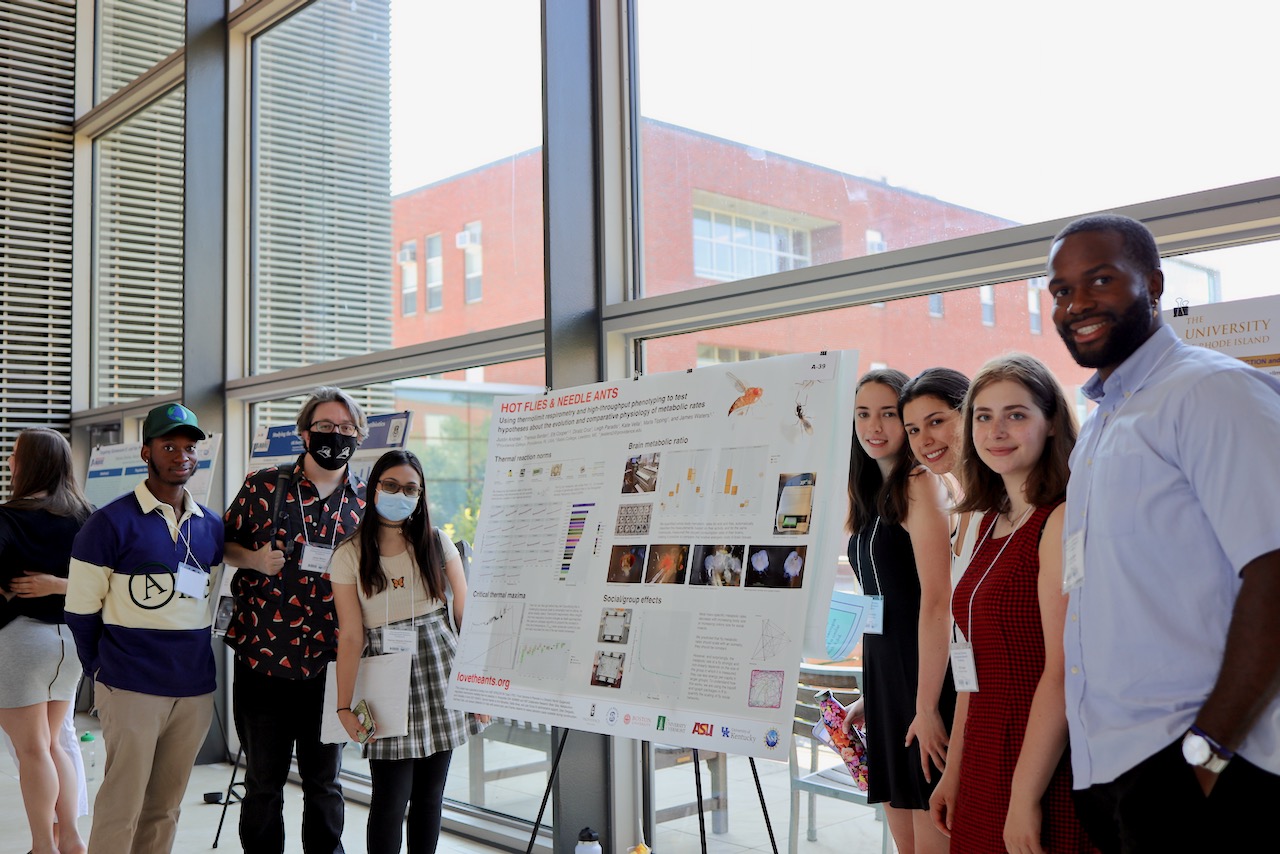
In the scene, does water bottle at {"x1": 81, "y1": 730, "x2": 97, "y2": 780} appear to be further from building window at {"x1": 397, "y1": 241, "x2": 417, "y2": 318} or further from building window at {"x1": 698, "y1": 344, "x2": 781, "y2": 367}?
building window at {"x1": 698, "y1": 344, "x2": 781, "y2": 367}

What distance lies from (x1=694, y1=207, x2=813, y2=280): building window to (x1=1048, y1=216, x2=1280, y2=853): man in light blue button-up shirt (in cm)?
168

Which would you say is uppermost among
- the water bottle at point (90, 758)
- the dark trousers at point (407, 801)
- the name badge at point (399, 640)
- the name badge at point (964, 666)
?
the name badge at point (964, 666)

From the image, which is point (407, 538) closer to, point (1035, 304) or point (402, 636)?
point (402, 636)

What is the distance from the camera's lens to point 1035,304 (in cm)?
273

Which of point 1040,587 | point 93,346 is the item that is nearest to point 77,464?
point 93,346

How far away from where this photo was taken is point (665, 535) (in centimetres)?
250

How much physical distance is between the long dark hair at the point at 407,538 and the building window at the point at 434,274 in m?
1.72

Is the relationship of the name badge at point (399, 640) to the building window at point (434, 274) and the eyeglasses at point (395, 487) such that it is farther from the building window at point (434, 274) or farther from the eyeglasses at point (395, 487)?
the building window at point (434, 274)

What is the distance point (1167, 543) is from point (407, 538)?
7.30 ft

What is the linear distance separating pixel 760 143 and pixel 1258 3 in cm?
150

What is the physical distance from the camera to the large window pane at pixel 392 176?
437 centimetres

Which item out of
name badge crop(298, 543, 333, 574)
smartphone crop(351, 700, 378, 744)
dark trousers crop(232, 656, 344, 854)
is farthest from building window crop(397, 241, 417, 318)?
smartphone crop(351, 700, 378, 744)

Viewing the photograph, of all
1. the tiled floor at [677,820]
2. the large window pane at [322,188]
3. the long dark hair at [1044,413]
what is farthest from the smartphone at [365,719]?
the large window pane at [322,188]

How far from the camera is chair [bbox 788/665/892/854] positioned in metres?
2.96
